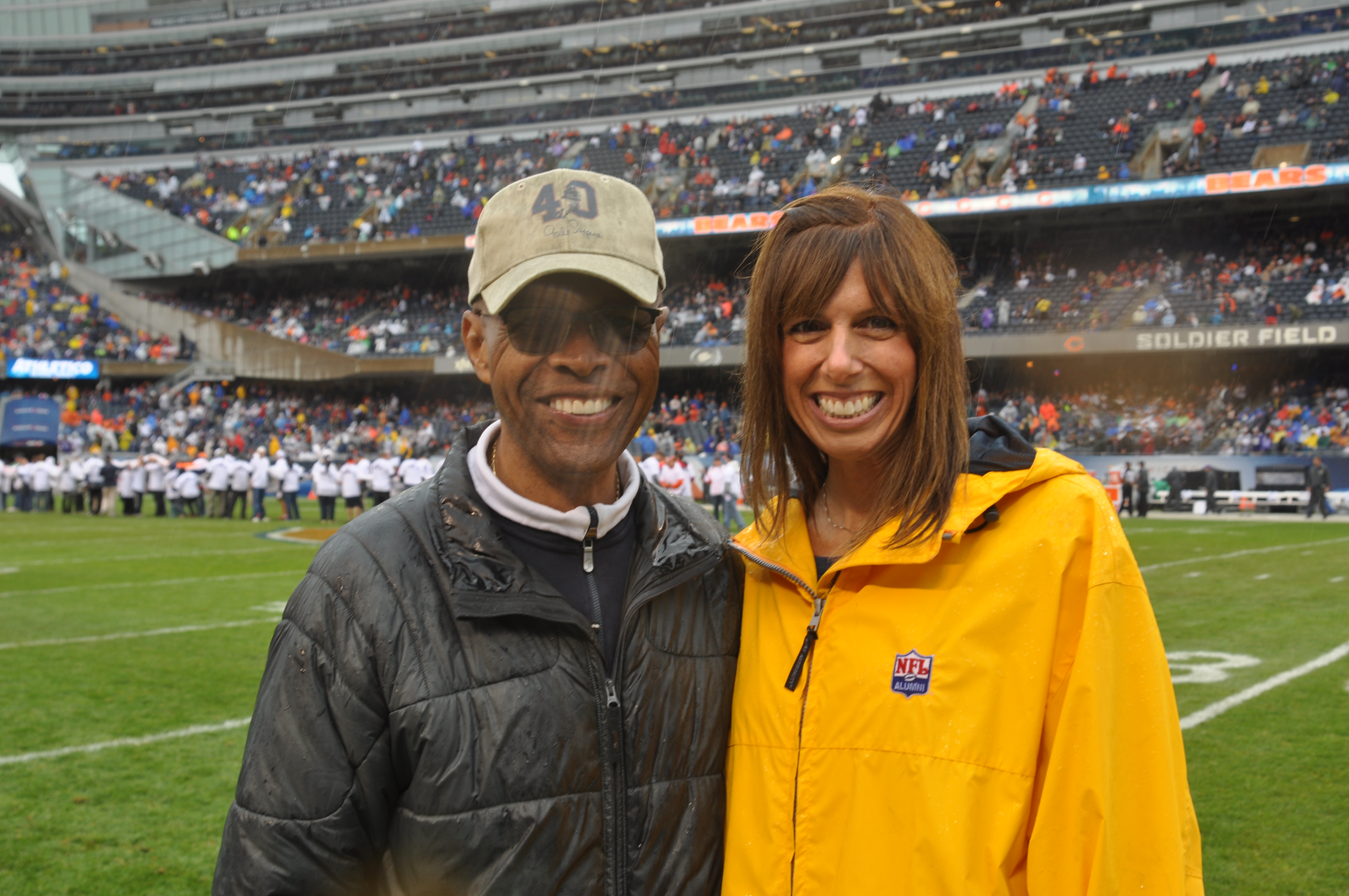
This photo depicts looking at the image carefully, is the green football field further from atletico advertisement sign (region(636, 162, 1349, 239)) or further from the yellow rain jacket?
atletico advertisement sign (region(636, 162, 1349, 239))

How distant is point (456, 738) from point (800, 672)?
0.52 metres

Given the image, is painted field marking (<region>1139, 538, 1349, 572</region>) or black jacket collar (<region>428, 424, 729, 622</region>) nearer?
black jacket collar (<region>428, 424, 729, 622</region>)

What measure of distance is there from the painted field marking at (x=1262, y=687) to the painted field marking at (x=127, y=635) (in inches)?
254

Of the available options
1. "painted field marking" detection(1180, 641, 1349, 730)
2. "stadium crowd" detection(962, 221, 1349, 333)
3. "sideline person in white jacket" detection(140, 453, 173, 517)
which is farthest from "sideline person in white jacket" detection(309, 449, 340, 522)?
"stadium crowd" detection(962, 221, 1349, 333)

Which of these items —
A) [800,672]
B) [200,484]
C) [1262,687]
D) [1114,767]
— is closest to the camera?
[1114,767]

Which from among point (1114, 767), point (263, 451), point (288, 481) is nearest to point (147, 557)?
point (288, 481)

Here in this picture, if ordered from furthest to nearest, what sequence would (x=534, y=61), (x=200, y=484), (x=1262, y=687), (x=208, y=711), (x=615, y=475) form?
(x=534, y=61)
(x=200, y=484)
(x=1262, y=687)
(x=208, y=711)
(x=615, y=475)

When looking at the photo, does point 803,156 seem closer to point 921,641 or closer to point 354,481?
point 354,481

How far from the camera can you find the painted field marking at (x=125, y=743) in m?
5.20

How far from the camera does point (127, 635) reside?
26.6 feet

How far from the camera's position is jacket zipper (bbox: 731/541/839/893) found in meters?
1.56

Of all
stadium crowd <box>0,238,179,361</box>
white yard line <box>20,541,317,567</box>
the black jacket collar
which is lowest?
white yard line <box>20,541,317,567</box>

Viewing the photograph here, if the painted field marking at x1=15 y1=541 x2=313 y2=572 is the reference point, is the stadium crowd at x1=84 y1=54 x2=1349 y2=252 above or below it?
above
